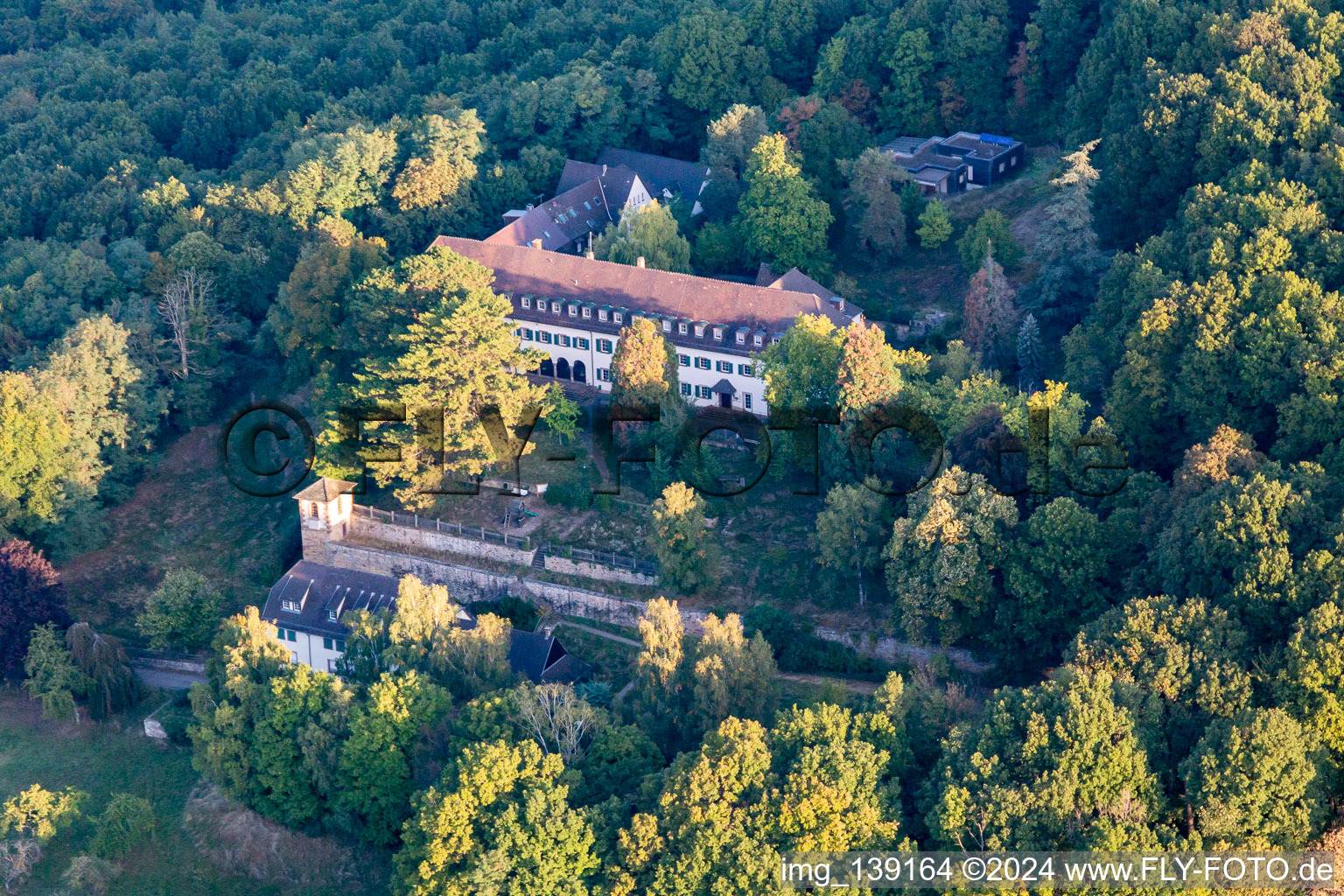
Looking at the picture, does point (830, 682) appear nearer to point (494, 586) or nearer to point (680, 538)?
point (680, 538)

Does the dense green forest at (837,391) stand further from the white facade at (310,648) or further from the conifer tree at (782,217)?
the white facade at (310,648)

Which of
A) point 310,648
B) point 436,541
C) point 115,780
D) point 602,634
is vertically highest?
point 436,541

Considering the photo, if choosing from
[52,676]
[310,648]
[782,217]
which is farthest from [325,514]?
[782,217]

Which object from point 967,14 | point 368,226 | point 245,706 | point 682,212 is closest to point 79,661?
point 245,706

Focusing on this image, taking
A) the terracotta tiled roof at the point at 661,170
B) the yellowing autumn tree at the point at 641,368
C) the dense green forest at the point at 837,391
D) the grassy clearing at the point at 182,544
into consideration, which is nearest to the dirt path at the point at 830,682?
the dense green forest at the point at 837,391

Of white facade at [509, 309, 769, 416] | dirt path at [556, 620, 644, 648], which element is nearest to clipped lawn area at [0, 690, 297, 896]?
dirt path at [556, 620, 644, 648]

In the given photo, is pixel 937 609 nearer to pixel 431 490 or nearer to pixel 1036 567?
pixel 1036 567
